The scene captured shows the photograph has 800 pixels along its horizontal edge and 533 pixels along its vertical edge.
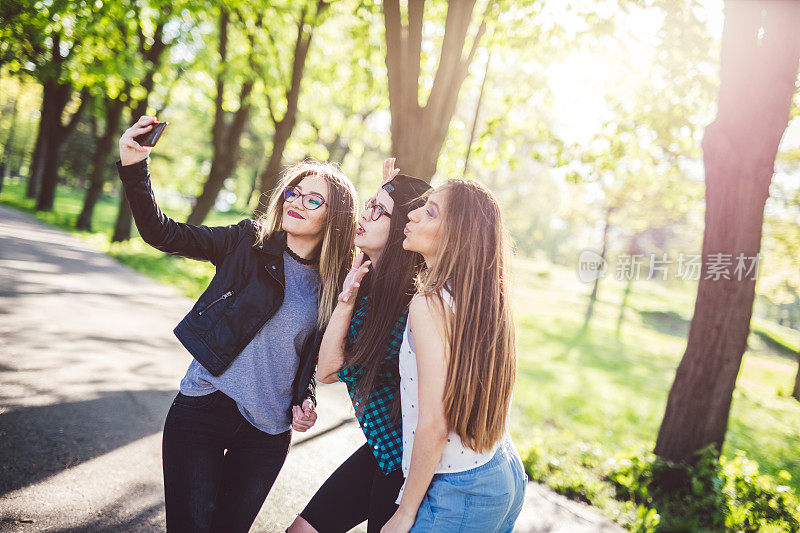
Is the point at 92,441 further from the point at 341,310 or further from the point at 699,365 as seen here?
the point at 699,365

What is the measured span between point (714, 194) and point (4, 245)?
13.6m

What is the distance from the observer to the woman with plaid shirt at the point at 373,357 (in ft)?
6.49

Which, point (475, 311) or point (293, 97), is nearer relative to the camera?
point (475, 311)

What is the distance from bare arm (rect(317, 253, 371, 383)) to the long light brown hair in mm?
283

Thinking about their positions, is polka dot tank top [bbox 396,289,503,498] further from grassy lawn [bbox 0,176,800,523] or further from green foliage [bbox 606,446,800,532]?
green foliage [bbox 606,446,800,532]

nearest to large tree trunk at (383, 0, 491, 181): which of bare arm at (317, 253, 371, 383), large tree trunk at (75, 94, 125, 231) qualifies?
bare arm at (317, 253, 371, 383)

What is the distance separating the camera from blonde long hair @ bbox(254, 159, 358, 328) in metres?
2.37

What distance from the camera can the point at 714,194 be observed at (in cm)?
526

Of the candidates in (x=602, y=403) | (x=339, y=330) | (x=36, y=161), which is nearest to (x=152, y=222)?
(x=339, y=330)

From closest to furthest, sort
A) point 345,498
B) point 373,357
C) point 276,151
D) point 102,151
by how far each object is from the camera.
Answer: point 373,357
point 345,498
point 276,151
point 102,151

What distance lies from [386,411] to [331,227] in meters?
0.90

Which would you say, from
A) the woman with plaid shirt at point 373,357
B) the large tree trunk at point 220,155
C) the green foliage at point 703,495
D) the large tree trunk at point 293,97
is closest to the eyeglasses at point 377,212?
the woman with plaid shirt at point 373,357

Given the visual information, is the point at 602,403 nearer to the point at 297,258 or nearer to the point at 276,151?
the point at 297,258

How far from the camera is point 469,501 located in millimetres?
1676
